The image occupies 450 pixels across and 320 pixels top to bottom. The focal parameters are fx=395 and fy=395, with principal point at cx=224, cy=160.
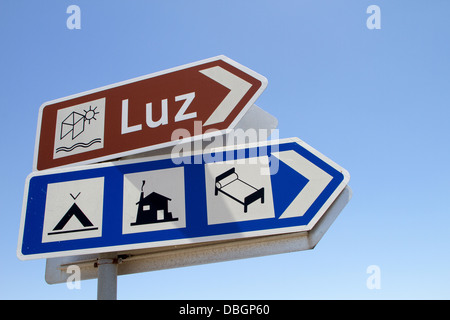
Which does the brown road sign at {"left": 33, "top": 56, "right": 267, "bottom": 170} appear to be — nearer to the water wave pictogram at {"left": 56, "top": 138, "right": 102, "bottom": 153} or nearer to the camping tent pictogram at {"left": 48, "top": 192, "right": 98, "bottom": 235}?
the water wave pictogram at {"left": 56, "top": 138, "right": 102, "bottom": 153}

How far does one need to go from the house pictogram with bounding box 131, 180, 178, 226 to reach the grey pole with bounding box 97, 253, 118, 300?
0.55 ft

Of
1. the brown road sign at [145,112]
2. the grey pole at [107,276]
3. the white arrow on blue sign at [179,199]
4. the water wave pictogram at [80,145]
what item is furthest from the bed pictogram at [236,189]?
the water wave pictogram at [80,145]

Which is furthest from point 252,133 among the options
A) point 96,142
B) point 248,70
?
point 96,142

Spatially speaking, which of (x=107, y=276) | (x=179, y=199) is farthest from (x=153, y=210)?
(x=107, y=276)

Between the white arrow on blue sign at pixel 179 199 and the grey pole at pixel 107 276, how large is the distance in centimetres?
7

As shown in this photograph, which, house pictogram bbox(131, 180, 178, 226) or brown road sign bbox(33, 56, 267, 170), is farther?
brown road sign bbox(33, 56, 267, 170)

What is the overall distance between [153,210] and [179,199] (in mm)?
101

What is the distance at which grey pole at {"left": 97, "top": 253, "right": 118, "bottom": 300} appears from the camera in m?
1.38

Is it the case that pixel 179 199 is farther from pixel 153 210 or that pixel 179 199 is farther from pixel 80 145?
pixel 80 145

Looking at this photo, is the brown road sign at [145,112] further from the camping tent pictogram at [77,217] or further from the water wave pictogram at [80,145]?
the camping tent pictogram at [77,217]

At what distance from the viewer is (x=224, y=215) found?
137 centimetres

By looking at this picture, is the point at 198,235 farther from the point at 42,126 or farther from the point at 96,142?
the point at 42,126

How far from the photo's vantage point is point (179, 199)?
4.67 ft

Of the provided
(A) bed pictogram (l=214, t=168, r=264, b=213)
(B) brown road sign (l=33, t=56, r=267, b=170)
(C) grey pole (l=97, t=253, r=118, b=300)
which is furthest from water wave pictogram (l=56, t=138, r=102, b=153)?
(A) bed pictogram (l=214, t=168, r=264, b=213)
